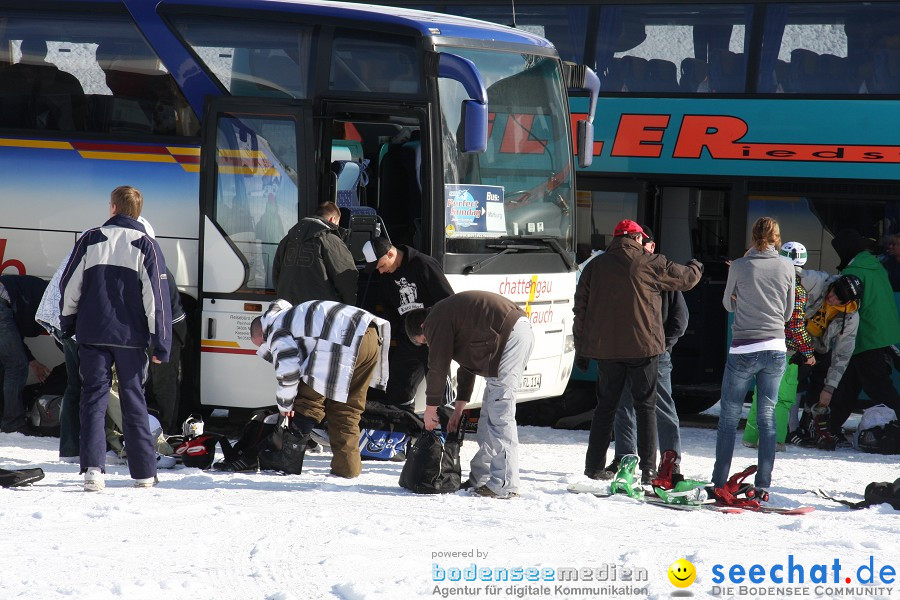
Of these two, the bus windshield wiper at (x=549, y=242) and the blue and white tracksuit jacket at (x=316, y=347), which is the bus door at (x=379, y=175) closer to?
the bus windshield wiper at (x=549, y=242)

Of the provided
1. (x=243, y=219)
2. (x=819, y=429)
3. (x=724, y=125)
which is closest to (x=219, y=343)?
(x=243, y=219)

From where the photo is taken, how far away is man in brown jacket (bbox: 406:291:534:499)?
23.8ft

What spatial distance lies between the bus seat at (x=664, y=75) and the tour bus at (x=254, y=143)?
2.08 metres

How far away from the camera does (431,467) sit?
744cm

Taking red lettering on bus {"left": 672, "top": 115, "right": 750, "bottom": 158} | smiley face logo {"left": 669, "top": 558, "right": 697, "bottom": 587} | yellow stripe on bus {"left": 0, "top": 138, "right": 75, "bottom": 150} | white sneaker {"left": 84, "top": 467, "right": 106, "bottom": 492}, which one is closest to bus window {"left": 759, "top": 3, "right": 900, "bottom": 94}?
red lettering on bus {"left": 672, "top": 115, "right": 750, "bottom": 158}

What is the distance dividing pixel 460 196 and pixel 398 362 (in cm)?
139

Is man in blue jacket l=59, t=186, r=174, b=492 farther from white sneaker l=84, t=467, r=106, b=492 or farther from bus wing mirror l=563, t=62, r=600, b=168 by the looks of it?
bus wing mirror l=563, t=62, r=600, b=168

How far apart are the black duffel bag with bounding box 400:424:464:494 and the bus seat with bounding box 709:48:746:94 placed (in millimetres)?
5633

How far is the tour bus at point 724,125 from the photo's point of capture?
36.7ft

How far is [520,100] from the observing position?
9617mm

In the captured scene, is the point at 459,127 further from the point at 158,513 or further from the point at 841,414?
the point at 841,414

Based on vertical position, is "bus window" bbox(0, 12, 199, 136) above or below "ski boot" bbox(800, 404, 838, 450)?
above

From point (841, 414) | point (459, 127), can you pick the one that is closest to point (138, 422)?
point (459, 127)

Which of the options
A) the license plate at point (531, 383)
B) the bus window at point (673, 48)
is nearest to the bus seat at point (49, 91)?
the license plate at point (531, 383)
